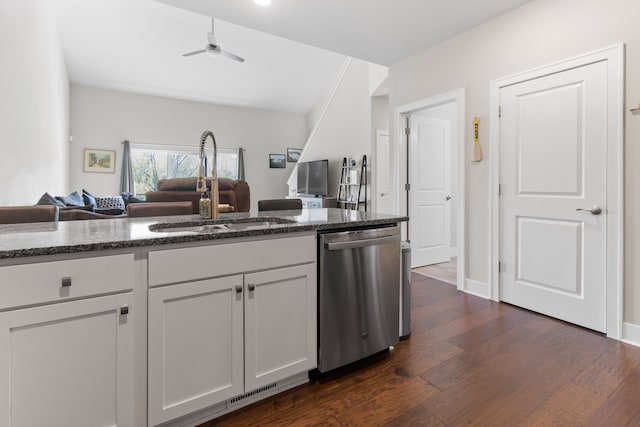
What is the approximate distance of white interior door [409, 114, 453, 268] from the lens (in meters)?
4.09

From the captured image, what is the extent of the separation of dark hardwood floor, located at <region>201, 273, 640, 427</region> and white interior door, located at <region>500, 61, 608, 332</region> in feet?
0.99

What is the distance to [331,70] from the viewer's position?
25.0ft

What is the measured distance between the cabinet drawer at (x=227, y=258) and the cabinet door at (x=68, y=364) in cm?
16

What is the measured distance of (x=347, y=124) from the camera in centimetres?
662

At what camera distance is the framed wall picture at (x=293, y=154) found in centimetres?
912

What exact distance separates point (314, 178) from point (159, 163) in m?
3.65

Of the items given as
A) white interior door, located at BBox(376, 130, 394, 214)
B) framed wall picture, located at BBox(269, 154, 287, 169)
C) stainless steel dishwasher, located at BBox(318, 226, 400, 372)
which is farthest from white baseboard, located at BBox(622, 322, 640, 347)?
framed wall picture, located at BBox(269, 154, 287, 169)

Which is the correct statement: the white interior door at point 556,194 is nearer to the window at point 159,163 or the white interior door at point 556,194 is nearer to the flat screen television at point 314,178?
the flat screen television at point 314,178

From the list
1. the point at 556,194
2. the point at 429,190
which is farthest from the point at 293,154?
the point at 556,194

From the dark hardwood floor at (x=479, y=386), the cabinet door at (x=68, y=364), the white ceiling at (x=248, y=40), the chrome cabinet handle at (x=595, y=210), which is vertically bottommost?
the dark hardwood floor at (x=479, y=386)

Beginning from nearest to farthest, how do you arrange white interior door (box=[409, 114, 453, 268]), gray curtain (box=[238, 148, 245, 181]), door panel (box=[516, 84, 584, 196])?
door panel (box=[516, 84, 584, 196]), white interior door (box=[409, 114, 453, 268]), gray curtain (box=[238, 148, 245, 181])

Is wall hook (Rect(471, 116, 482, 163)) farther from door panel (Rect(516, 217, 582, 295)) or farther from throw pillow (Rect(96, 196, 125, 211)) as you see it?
throw pillow (Rect(96, 196, 125, 211))

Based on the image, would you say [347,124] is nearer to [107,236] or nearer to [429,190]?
[429,190]

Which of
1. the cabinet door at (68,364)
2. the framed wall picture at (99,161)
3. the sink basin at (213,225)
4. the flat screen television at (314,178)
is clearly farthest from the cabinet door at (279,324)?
the framed wall picture at (99,161)
